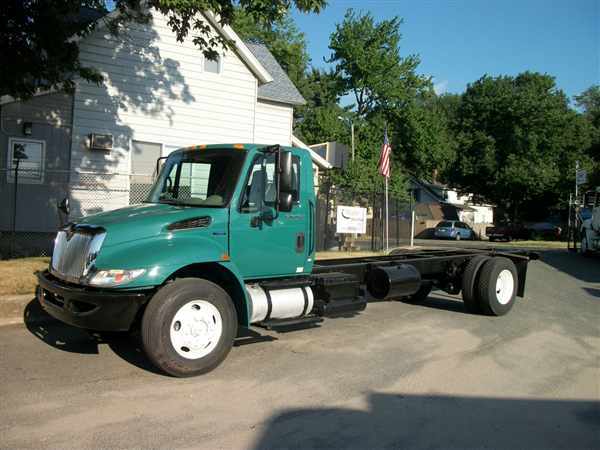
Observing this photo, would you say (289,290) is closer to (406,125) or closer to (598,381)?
(598,381)

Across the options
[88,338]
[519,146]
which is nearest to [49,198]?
[88,338]

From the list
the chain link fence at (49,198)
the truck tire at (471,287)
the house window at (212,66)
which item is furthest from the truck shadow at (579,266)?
the house window at (212,66)

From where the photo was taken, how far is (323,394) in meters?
5.08

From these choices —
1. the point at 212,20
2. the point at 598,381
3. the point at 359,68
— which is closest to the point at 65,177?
the point at 212,20

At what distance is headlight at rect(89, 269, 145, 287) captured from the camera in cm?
509

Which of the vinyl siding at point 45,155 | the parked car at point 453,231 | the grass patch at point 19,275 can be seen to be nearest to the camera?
the grass patch at point 19,275

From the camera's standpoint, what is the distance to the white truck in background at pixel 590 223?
21022 mm

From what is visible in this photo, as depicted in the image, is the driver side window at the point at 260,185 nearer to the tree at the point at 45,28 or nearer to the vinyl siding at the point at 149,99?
the tree at the point at 45,28

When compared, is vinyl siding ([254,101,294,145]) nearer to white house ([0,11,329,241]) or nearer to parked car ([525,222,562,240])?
white house ([0,11,329,241])

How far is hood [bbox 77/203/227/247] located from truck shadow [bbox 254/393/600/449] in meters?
2.17

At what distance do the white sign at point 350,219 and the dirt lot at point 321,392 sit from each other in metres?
9.16

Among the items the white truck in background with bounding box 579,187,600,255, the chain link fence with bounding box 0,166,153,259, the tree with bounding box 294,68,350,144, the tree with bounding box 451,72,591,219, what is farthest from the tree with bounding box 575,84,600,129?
the chain link fence with bounding box 0,166,153,259

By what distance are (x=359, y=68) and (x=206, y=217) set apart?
49.3 meters

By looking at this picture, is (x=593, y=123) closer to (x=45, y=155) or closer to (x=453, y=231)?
(x=453, y=231)
